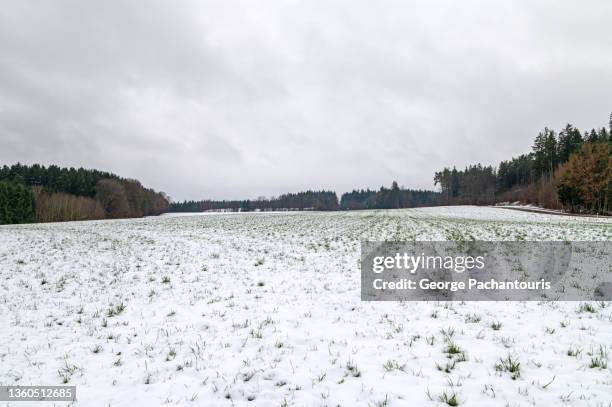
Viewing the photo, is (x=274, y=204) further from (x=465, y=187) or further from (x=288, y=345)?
(x=288, y=345)

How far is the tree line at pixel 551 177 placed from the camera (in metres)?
47.4

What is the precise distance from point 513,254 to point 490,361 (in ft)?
34.2

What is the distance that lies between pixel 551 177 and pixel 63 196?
11564cm

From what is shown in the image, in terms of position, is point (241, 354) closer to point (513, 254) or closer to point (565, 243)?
point (513, 254)

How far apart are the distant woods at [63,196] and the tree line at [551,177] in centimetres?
10072

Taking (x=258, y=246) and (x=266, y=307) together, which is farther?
(x=258, y=246)

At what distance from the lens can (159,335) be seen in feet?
21.4

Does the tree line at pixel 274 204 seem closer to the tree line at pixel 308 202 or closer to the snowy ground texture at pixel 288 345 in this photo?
the tree line at pixel 308 202

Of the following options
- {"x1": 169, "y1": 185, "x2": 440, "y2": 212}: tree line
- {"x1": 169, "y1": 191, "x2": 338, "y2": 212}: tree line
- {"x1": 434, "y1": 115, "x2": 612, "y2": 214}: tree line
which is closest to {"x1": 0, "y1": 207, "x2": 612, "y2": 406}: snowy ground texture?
{"x1": 434, "y1": 115, "x2": 612, "y2": 214}: tree line

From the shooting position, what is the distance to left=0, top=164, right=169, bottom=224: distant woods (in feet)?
183

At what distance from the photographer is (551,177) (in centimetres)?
6906

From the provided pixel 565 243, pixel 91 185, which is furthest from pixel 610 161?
pixel 91 185

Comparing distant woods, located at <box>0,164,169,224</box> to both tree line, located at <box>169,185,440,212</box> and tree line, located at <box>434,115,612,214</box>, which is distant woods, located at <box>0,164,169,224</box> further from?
tree line, located at <box>434,115,612,214</box>

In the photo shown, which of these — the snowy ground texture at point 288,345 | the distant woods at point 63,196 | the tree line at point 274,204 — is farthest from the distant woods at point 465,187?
the snowy ground texture at point 288,345
